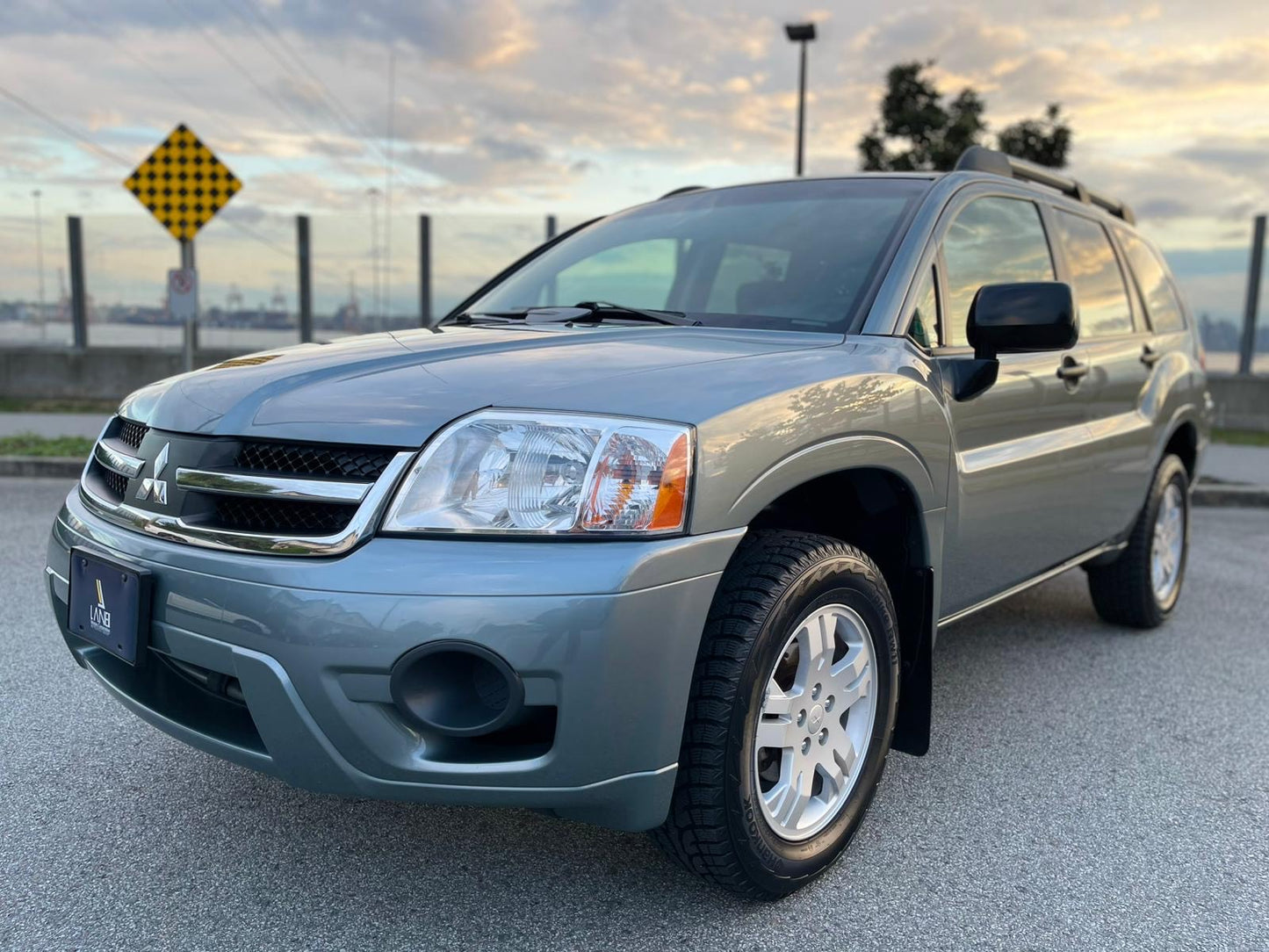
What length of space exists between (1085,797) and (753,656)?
4.52 feet

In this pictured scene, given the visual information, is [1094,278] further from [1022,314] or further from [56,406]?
Result: [56,406]

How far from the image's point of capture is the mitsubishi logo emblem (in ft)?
6.69

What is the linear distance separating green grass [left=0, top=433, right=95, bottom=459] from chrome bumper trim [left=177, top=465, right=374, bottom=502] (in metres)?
6.66

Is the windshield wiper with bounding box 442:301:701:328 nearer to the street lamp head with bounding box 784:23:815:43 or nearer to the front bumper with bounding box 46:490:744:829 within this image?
the front bumper with bounding box 46:490:744:829

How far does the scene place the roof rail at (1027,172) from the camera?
135 inches

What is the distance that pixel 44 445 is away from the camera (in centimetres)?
838

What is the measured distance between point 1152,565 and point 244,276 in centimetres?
1142

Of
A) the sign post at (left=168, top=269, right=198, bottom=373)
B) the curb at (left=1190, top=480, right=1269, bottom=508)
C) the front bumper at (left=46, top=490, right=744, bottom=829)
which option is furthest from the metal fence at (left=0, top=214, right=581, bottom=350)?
the front bumper at (left=46, top=490, right=744, bottom=829)

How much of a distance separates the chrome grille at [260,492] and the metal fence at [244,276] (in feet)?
35.8

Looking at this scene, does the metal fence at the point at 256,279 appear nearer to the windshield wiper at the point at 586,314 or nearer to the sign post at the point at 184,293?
the sign post at the point at 184,293

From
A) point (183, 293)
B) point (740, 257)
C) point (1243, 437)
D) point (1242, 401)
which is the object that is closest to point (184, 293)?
point (183, 293)

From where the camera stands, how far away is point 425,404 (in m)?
1.92

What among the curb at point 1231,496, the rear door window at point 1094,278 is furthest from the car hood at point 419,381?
the curb at point 1231,496

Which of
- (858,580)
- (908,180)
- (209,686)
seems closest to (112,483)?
(209,686)
